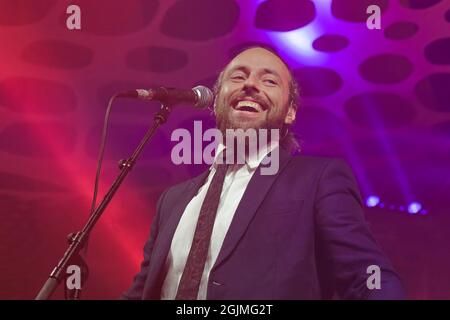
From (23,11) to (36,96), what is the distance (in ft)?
2.43

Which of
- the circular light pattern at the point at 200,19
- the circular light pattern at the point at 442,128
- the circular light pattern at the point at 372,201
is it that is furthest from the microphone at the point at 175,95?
the circular light pattern at the point at 372,201

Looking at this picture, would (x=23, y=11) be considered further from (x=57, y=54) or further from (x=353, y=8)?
(x=353, y=8)

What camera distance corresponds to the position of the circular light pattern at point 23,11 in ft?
9.25

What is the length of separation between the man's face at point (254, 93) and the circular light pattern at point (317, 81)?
128 centimetres

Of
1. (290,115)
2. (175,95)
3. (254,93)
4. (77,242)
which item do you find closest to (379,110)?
(290,115)

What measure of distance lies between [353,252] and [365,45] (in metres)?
2.05

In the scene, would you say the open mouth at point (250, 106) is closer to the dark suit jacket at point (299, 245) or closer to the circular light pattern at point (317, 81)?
the dark suit jacket at point (299, 245)

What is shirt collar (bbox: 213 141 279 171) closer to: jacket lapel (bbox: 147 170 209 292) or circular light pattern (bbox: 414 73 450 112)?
jacket lapel (bbox: 147 170 209 292)

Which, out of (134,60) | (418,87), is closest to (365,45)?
(418,87)

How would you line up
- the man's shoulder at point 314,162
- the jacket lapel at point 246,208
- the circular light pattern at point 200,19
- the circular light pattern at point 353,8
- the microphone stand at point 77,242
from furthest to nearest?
1. the circular light pattern at point 200,19
2. the circular light pattern at point 353,8
3. the man's shoulder at point 314,162
4. the jacket lapel at point 246,208
5. the microphone stand at point 77,242

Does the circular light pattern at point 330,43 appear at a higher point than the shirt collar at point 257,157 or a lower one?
higher

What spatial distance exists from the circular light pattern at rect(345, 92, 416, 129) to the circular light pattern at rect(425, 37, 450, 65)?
0.39 meters

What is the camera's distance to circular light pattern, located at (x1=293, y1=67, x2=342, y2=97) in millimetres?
3361

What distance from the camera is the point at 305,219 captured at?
153 cm
